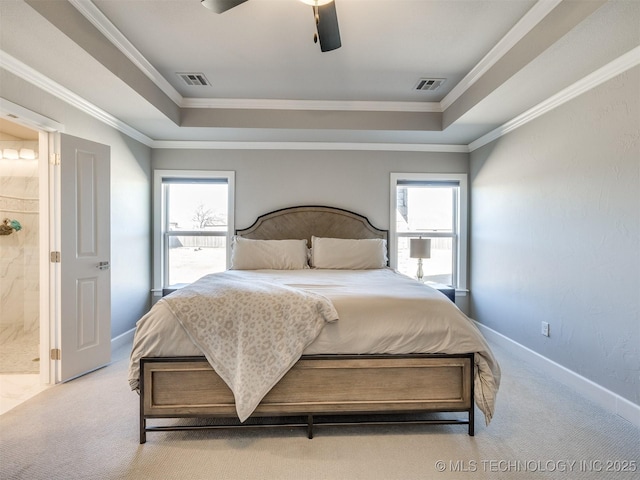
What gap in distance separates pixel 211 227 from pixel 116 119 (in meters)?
1.64

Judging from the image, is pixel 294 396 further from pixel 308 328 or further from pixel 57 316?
pixel 57 316

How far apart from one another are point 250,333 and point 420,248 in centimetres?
265

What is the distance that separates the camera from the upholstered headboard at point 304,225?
416 cm

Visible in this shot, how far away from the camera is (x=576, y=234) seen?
2557 millimetres

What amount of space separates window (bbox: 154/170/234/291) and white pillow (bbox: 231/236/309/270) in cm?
65

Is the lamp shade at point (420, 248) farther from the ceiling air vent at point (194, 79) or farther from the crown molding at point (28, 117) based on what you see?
the crown molding at point (28, 117)

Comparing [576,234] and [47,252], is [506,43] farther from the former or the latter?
[47,252]

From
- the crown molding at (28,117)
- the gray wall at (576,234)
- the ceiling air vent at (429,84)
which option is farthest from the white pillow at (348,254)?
the crown molding at (28,117)

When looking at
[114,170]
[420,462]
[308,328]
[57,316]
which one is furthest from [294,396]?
[114,170]

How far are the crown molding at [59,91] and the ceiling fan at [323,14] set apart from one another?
5.27 feet

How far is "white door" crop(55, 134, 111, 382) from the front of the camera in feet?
8.80

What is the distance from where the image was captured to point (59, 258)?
2.65 meters

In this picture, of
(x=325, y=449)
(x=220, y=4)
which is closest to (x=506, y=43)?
(x=220, y=4)

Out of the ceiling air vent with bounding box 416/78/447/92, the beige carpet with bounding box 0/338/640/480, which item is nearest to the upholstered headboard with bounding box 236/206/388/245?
the ceiling air vent with bounding box 416/78/447/92
